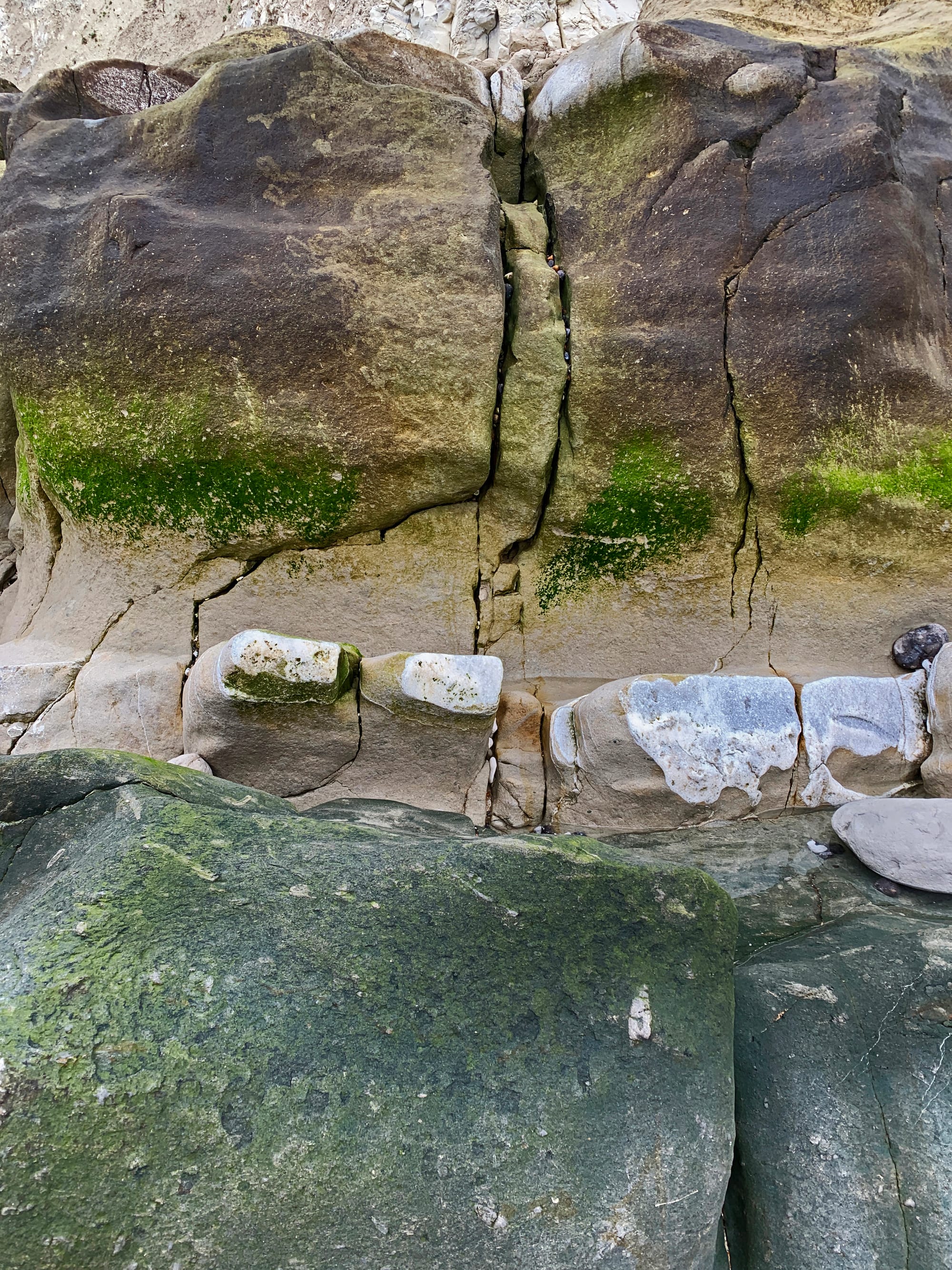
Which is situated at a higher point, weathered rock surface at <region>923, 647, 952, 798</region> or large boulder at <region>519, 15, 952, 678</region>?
large boulder at <region>519, 15, 952, 678</region>

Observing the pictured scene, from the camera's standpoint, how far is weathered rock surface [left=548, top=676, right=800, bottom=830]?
7.98 ft

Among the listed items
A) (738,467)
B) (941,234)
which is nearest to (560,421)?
(738,467)

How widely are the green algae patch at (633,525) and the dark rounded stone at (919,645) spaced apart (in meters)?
0.75

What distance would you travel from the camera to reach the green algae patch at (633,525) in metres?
2.82

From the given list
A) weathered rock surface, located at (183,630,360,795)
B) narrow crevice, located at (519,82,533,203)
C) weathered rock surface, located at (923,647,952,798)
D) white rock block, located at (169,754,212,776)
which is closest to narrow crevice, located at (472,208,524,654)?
narrow crevice, located at (519,82,533,203)

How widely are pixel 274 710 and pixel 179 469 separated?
93cm

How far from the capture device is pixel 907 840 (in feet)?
7.04

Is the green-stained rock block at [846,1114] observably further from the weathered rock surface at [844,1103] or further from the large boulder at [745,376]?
the large boulder at [745,376]

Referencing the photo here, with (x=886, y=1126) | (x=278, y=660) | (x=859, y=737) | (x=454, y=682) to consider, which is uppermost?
(x=278, y=660)

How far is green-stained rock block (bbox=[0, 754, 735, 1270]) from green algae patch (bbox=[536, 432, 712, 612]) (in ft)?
4.88

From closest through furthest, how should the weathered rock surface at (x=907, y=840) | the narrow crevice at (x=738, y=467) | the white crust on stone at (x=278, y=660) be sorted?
1. the weathered rock surface at (x=907, y=840)
2. the white crust on stone at (x=278, y=660)
3. the narrow crevice at (x=738, y=467)

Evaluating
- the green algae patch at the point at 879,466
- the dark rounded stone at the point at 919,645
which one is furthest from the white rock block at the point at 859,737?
the green algae patch at the point at 879,466

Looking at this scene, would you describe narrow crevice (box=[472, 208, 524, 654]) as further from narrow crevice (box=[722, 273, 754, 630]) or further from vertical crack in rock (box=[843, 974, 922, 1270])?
vertical crack in rock (box=[843, 974, 922, 1270])

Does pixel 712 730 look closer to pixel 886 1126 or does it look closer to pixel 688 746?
pixel 688 746
